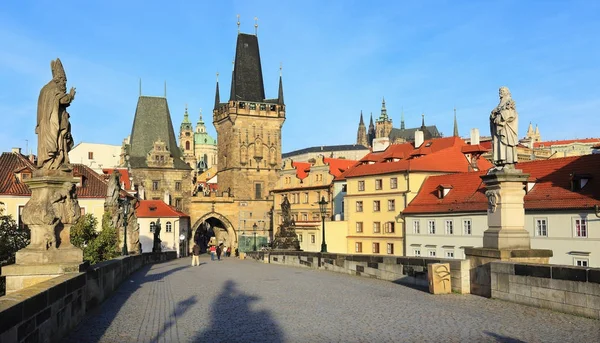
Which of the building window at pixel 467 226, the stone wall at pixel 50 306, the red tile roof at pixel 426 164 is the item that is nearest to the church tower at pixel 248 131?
the red tile roof at pixel 426 164

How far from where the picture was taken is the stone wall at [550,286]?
1023 centimetres

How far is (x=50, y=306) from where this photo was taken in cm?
807

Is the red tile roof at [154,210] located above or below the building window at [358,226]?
above

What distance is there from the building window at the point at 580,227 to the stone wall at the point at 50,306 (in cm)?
3067

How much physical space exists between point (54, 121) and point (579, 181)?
34.5m

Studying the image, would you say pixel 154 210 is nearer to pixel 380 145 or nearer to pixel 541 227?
pixel 380 145

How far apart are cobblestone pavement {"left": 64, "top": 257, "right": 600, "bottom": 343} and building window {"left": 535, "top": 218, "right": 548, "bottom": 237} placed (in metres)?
26.1

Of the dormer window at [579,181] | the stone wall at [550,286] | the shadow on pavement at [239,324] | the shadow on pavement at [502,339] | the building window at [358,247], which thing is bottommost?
the building window at [358,247]

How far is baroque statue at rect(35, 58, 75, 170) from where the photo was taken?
1109 cm

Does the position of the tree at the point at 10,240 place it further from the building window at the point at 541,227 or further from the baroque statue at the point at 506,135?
the building window at the point at 541,227

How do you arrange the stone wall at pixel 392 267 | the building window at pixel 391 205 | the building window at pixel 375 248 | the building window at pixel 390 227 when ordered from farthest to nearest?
the building window at pixel 375 248
the building window at pixel 391 205
the building window at pixel 390 227
the stone wall at pixel 392 267

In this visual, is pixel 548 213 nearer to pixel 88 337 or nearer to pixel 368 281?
pixel 368 281

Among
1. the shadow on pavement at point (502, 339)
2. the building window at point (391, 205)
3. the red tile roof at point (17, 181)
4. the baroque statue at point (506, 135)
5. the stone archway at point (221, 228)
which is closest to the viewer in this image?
the shadow on pavement at point (502, 339)

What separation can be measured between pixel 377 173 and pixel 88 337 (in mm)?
50831
